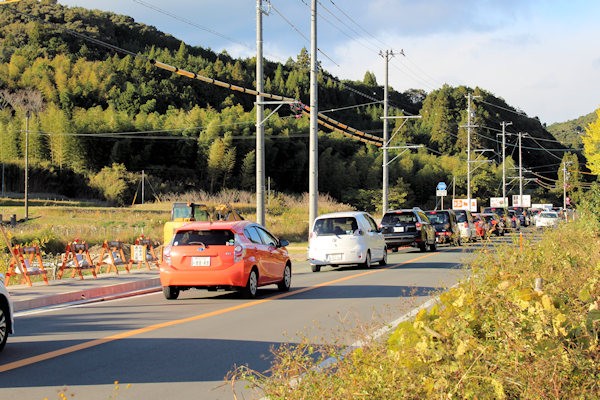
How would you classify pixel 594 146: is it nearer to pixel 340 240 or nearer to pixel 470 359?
pixel 340 240

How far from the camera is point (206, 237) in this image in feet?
52.5

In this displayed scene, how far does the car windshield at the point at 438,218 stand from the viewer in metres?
40.0

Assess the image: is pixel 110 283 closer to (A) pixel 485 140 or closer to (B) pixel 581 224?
(B) pixel 581 224

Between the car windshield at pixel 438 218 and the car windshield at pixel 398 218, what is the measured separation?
6842 mm

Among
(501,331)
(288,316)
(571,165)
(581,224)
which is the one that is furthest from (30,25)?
(501,331)

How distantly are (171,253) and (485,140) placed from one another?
397 feet

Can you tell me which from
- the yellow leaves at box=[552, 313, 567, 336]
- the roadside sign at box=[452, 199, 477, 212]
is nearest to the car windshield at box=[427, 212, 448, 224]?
the roadside sign at box=[452, 199, 477, 212]

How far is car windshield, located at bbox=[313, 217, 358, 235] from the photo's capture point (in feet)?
78.2

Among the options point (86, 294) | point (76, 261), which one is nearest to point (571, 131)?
point (76, 261)

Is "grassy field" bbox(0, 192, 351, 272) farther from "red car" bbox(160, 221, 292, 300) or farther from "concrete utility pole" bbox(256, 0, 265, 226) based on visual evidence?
"red car" bbox(160, 221, 292, 300)

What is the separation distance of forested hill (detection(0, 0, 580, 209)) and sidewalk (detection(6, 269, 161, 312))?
37875mm

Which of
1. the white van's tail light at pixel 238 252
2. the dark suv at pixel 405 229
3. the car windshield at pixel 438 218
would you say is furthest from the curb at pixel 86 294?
the car windshield at pixel 438 218

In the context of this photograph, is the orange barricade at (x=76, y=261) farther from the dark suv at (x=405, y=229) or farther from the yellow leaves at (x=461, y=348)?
the yellow leaves at (x=461, y=348)

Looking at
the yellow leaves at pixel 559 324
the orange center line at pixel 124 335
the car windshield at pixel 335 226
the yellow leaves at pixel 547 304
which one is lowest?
the orange center line at pixel 124 335
